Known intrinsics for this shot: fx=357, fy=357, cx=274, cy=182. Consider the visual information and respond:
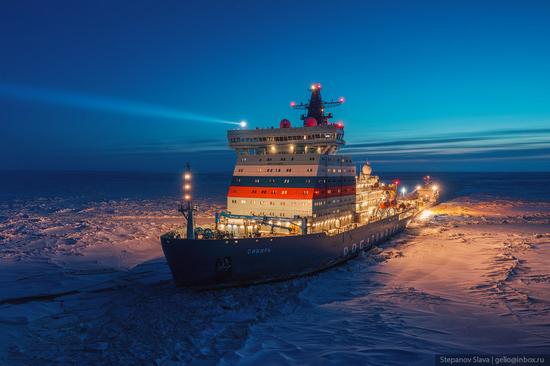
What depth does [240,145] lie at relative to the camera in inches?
952

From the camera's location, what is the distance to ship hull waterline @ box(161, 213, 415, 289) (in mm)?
16562

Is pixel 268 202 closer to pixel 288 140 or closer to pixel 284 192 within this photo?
pixel 284 192

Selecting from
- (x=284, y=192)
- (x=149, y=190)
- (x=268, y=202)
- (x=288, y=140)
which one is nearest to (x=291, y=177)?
(x=284, y=192)

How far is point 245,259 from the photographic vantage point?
685 inches

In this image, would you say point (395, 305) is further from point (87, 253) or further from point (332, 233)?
point (87, 253)

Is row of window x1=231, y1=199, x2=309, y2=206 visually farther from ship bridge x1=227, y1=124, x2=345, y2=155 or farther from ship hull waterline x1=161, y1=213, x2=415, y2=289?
ship bridge x1=227, y1=124, x2=345, y2=155

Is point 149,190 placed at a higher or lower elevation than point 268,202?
lower

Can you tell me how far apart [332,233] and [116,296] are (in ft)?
39.1

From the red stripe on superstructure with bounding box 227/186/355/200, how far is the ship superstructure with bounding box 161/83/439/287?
0.20ft

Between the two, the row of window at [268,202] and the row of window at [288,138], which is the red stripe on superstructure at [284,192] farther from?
the row of window at [288,138]

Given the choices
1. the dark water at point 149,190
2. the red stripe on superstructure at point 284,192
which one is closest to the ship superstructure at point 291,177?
the red stripe on superstructure at point 284,192

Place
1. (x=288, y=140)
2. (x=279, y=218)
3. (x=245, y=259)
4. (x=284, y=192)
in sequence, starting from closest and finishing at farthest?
1. (x=245, y=259)
2. (x=279, y=218)
3. (x=284, y=192)
4. (x=288, y=140)

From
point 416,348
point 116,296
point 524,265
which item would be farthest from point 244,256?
point 524,265

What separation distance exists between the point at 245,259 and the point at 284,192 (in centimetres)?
597
